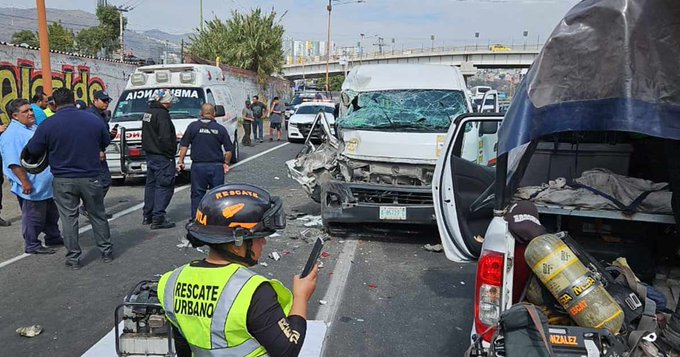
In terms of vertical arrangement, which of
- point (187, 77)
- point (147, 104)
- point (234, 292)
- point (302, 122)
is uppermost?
point (187, 77)

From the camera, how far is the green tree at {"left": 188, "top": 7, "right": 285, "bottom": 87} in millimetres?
41625

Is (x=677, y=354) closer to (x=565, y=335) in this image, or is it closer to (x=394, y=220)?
(x=565, y=335)

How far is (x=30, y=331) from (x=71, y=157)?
2.01 meters

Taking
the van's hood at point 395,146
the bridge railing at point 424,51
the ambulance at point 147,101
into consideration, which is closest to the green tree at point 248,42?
the bridge railing at point 424,51

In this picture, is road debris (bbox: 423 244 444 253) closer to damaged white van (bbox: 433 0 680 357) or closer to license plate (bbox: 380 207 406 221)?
license plate (bbox: 380 207 406 221)

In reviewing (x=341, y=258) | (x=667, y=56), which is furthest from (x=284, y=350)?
(x=341, y=258)

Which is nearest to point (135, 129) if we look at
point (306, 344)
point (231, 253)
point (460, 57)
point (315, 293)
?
point (315, 293)

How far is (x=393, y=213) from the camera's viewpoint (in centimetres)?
698

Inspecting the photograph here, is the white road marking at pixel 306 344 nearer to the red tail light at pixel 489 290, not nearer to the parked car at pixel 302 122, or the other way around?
the red tail light at pixel 489 290

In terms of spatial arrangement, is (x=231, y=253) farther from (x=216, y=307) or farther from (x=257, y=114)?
(x=257, y=114)

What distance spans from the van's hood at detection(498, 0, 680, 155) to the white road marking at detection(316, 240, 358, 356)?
8.16 ft

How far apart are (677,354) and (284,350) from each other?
203 cm

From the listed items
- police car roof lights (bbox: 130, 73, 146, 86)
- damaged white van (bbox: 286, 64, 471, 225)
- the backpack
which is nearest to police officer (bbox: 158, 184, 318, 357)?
damaged white van (bbox: 286, 64, 471, 225)

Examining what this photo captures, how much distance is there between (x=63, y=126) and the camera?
579 cm
